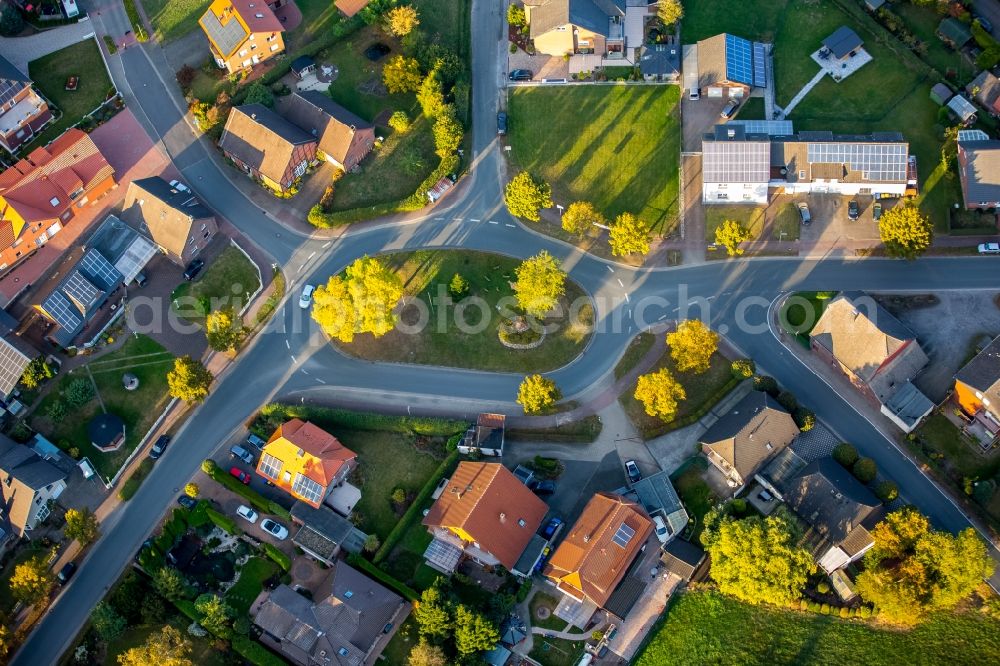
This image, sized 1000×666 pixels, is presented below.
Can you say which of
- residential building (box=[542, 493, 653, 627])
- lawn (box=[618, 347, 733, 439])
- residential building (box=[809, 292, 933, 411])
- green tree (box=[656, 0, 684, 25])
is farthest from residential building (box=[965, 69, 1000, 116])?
residential building (box=[542, 493, 653, 627])

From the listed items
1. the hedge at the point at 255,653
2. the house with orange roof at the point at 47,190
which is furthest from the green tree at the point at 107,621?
the house with orange roof at the point at 47,190

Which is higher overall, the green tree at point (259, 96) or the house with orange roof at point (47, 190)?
the green tree at point (259, 96)

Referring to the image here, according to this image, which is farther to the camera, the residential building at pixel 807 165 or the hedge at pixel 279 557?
the residential building at pixel 807 165

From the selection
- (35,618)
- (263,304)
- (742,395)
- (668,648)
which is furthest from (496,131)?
(35,618)

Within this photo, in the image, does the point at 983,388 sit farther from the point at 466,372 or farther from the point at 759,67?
the point at 466,372

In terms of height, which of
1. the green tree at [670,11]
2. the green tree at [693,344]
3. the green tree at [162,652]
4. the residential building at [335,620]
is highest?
the green tree at [670,11]

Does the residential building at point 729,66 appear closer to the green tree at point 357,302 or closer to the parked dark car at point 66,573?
the green tree at point 357,302
